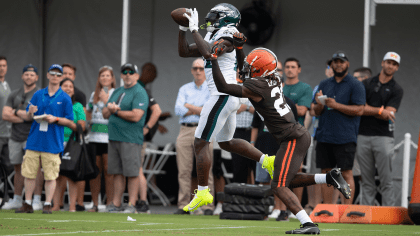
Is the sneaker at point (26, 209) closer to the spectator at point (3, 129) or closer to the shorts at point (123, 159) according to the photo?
the shorts at point (123, 159)

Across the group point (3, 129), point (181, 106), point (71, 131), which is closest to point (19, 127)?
point (3, 129)

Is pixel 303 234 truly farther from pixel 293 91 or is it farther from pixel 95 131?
pixel 95 131

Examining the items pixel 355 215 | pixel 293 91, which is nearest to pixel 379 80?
pixel 293 91

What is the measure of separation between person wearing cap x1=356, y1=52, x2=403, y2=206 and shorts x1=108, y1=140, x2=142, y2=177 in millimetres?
3446

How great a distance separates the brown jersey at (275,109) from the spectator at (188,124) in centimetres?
403

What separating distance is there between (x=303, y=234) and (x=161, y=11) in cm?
824

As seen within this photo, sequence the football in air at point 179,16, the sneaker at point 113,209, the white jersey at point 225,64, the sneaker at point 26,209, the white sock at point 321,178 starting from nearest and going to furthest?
the white sock at point 321,178 < the football in air at point 179,16 < the white jersey at point 225,64 < the sneaker at point 26,209 < the sneaker at point 113,209

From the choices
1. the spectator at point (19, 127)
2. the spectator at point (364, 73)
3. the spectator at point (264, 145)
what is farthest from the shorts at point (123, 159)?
the spectator at point (364, 73)

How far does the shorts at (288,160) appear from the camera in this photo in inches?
211

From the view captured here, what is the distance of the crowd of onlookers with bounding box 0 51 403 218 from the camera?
27.3 feet

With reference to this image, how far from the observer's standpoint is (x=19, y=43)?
41.1ft

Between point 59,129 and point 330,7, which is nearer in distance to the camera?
point 59,129

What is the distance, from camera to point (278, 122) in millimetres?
5480

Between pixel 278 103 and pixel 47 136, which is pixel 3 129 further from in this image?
pixel 278 103
